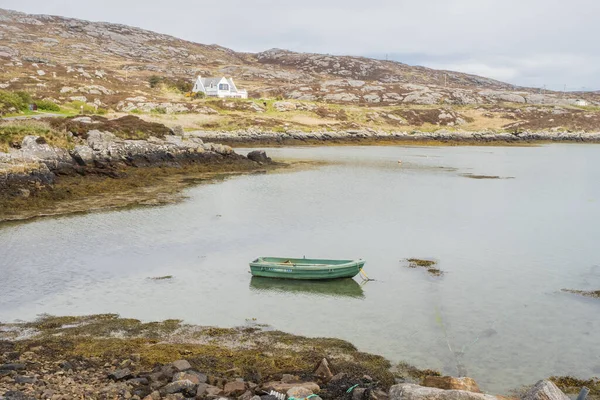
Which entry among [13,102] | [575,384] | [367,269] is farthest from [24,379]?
[13,102]

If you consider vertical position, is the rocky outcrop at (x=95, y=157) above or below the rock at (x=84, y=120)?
below

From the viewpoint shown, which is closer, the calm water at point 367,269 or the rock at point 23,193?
the calm water at point 367,269

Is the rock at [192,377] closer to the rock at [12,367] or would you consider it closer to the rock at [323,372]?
the rock at [323,372]

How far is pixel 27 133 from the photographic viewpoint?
40.3m

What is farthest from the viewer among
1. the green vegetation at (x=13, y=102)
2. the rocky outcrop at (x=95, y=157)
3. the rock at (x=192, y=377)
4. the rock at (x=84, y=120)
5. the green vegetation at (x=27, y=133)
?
the green vegetation at (x=13, y=102)

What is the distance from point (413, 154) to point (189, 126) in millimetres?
36865

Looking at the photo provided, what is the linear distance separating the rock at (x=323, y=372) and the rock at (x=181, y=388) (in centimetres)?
296

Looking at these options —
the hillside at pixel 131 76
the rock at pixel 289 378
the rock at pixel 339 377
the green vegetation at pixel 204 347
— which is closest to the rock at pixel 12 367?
the green vegetation at pixel 204 347

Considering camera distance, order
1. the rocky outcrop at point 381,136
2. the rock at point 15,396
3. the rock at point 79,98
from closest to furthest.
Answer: the rock at point 15,396 → the rock at point 79,98 → the rocky outcrop at point 381,136

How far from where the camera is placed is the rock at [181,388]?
10919mm

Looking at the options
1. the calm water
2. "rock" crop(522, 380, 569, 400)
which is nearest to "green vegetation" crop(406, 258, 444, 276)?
the calm water

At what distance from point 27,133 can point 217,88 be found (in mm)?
80623

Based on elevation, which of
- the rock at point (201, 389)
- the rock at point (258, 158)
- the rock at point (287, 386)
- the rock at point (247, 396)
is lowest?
the rock at point (201, 389)

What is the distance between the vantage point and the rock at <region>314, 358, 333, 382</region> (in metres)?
12.1
